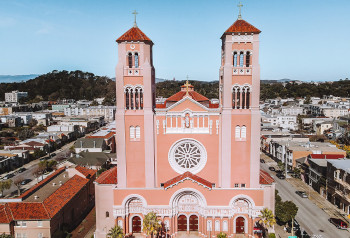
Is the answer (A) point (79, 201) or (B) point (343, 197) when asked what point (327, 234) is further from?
(A) point (79, 201)

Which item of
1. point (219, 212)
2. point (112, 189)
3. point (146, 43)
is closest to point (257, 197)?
point (219, 212)

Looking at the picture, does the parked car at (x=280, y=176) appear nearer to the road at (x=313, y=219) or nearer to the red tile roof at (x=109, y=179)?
the road at (x=313, y=219)

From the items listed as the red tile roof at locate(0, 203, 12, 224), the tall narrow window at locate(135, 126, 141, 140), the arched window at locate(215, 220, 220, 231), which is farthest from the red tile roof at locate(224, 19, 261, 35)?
the red tile roof at locate(0, 203, 12, 224)

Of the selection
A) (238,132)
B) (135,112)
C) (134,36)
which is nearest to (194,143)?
(238,132)

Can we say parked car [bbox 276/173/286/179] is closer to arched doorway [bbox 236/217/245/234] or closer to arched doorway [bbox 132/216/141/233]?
arched doorway [bbox 236/217/245/234]

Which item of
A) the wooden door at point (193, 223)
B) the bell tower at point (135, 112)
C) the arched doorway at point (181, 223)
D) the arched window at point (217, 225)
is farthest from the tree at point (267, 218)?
the bell tower at point (135, 112)

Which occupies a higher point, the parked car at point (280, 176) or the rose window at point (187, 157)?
the rose window at point (187, 157)
